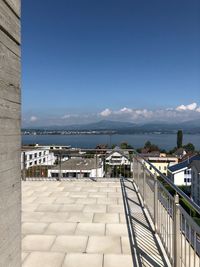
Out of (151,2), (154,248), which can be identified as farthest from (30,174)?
(151,2)

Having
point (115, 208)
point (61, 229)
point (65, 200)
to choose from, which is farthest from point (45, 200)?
point (61, 229)

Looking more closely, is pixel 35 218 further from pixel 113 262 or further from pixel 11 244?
pixel 11 244

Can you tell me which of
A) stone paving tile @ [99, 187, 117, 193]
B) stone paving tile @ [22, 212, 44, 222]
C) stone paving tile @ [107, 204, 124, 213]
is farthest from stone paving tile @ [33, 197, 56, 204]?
stone paving tile @ [99, 187, 117, 193]

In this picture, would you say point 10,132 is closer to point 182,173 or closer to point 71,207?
point 71,207

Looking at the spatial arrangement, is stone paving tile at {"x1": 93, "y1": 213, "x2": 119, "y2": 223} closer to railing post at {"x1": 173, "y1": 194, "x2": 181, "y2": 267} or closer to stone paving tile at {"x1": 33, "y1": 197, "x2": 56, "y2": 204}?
stone paving tile at {"x1": 33, "y1": 197, "x2": 56, "y2": 204}

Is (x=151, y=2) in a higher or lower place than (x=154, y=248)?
higher

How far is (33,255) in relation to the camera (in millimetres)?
3328

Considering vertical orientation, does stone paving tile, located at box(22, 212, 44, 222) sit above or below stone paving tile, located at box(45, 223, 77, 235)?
above

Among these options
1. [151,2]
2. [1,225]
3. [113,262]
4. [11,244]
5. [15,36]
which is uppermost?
[151,2]

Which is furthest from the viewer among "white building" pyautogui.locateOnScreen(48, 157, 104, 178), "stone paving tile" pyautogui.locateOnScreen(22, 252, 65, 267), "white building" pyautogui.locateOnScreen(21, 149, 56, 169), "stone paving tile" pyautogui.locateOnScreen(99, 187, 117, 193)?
"white building" pyautogui.locateOnScreen(21, 149, 56, 169)

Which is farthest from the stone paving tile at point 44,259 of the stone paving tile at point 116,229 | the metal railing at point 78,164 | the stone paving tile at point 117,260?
the metal railing at point 78,164

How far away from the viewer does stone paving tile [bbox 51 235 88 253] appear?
11.5ft

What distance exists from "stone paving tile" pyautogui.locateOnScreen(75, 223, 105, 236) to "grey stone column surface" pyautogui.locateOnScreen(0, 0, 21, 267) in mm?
2452

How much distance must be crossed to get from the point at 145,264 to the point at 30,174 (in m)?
6.44
